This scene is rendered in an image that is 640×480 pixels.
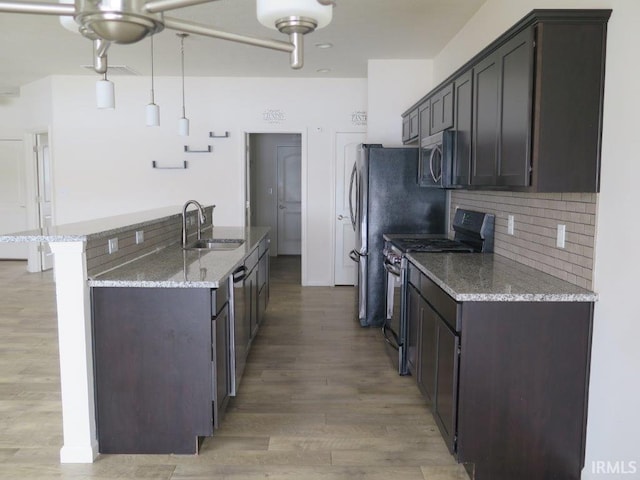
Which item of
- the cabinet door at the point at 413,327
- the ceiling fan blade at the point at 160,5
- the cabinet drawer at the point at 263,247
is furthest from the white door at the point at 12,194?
the ceiling fan blade at the point at 160,5

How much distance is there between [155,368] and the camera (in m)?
2.40

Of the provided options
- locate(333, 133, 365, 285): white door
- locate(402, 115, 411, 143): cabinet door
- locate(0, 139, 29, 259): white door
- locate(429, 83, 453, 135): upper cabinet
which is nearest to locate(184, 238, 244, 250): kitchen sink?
locate(429, 83, 453, 135): upper cabinet

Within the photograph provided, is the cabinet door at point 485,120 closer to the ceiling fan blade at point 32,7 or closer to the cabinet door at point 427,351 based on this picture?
the cabinet door at point 427,351

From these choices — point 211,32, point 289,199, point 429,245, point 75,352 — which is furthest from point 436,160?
point 289,199

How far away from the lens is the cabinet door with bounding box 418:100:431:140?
391 cm

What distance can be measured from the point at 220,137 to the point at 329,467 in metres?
4.80

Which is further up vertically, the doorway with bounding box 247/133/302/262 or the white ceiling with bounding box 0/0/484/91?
the white ceiling with bounding box 0/0/484/91

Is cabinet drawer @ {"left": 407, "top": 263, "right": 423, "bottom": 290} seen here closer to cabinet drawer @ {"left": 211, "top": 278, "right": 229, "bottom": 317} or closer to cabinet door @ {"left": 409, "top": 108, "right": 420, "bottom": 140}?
cabinet drawer @ {"left": 211, "top": 278, "right": 229, "bottom": 317}

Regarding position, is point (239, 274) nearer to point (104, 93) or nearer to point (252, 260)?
point (252, 260)

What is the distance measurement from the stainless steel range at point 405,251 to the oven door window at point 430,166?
1.19ft

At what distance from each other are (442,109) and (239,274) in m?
1.82

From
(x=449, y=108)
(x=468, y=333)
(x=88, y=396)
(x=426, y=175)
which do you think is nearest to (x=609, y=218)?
(x=468, y=333)

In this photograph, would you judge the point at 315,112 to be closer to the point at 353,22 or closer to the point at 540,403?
the point at 353,22

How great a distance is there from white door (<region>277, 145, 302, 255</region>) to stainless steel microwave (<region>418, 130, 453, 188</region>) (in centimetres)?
516
